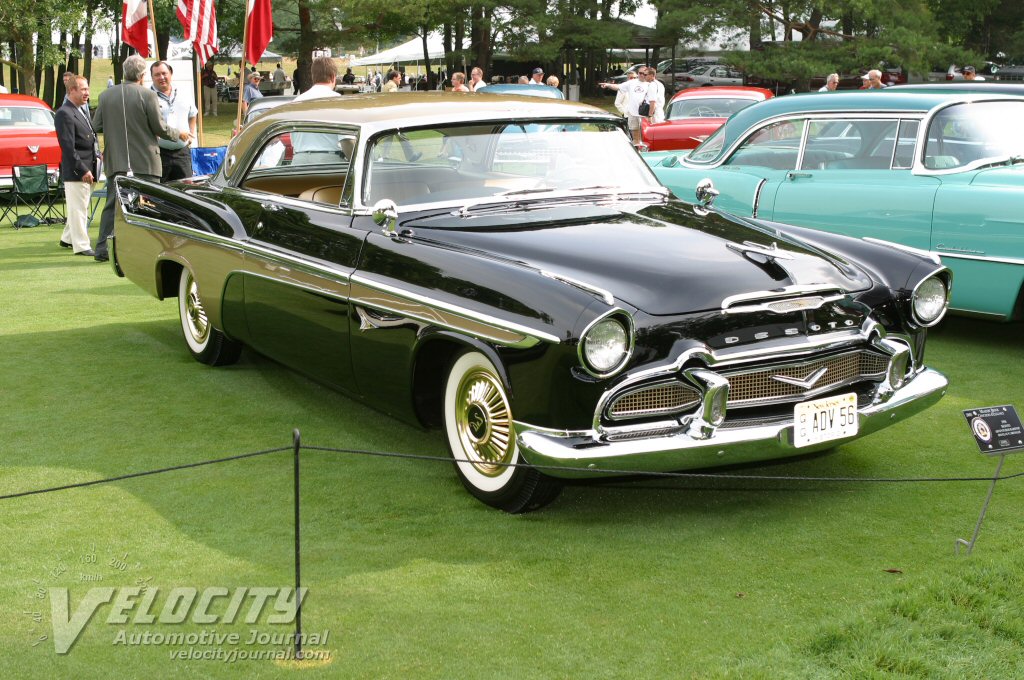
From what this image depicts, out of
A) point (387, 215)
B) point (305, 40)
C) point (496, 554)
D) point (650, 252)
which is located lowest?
point (496, 554)

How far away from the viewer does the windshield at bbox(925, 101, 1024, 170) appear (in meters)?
7.64

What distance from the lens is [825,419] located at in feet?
15.1

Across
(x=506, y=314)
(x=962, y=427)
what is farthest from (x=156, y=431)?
(x=962, y=427)

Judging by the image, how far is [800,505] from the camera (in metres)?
4.91

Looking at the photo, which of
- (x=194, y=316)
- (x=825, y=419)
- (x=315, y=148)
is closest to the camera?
(x=825, y=419)

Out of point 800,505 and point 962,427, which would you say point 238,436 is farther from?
point 962,427

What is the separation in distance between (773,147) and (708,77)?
3621 cm

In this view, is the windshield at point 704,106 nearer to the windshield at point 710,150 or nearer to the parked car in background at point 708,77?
the windshield at point 710,150

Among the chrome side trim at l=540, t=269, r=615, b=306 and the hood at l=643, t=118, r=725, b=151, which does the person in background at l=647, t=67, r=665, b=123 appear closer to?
the hood at l=643, t=118, r=725, b=151

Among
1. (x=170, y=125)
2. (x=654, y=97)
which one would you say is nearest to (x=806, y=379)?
(x=170, y=125)

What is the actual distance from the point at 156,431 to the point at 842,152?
5.08 meters

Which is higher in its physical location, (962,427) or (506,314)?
(506,314)

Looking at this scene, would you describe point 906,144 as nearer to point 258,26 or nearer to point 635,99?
point 258,26

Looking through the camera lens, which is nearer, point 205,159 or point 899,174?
point 899,174
